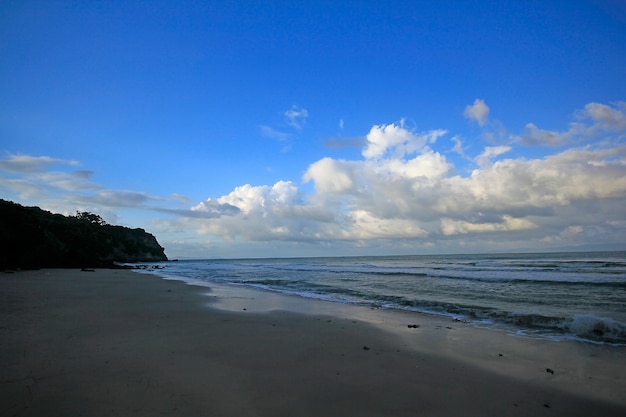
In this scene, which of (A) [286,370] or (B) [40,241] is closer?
(A) [286,370]

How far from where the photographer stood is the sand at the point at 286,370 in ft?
13.4

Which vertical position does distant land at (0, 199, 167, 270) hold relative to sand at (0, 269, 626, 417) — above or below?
above

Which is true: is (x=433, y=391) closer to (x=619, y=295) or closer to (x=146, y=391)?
(x=146, y=391)

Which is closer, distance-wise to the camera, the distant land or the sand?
the sand

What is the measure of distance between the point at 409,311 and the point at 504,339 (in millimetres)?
4982

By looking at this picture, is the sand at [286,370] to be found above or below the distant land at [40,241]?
below

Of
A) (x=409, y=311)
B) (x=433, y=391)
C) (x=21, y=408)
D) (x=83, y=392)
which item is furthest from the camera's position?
(x=409, y=311)

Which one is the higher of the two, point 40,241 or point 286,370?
point 40,241

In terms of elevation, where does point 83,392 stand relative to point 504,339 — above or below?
above

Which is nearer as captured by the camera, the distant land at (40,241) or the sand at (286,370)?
the sand at (286,370)

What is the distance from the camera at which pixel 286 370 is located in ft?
18.0

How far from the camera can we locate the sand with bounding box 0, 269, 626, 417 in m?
4.08

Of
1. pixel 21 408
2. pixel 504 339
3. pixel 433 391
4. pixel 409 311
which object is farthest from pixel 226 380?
pixel 409 311

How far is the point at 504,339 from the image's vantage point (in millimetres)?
8586
